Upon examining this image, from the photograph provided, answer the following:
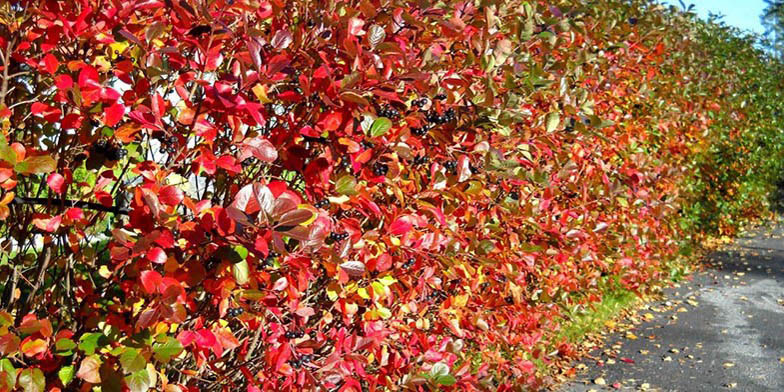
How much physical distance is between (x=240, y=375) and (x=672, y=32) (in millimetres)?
5768

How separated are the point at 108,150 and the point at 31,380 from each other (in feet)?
2.10

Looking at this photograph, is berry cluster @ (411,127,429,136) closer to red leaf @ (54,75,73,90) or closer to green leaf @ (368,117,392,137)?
green leaf @ (368,117,392,137)

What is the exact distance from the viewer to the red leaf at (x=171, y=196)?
1624 millimetres

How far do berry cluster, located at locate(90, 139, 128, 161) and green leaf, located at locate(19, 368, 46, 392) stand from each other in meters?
0.59

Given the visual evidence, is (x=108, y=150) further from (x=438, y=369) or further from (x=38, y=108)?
(x=438, y=369)

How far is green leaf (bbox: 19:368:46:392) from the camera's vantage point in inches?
64.7

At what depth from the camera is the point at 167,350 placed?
1.69 metres

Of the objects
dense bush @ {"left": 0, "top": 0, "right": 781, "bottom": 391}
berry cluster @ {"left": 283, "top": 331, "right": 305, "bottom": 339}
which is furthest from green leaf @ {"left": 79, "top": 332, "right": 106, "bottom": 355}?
berry cluster @ {"left": 283, "top": 331, "right": 305, "bottom": 339}

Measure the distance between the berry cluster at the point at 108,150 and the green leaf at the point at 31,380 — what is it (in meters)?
0.59

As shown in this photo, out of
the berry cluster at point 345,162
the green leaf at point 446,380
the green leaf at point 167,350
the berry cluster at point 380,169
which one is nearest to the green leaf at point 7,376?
the green leaf at point 167,350

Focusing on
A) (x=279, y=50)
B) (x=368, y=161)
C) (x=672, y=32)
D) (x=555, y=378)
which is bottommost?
(x=555, y=378)

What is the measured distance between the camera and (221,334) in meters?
1.90

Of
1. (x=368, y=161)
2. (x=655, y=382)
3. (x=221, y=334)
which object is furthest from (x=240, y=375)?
(x=655, y=382)

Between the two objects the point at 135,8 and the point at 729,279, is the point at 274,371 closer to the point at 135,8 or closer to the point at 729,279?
the point at 135,8
